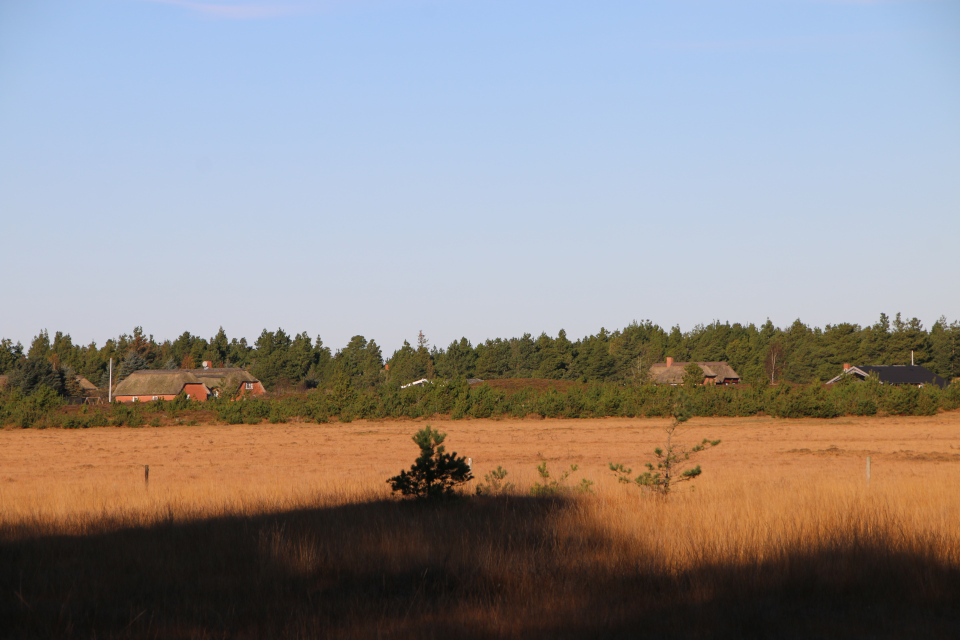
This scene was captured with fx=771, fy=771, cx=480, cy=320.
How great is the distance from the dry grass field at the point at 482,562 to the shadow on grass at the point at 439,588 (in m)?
0.02

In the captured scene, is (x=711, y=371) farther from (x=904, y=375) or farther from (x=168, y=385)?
(x=168, y=385)

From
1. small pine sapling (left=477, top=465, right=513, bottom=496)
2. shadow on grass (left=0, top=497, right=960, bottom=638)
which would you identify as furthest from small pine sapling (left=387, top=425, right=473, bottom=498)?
shadow on grass (left=0, top=497, right=960, bottom=638)

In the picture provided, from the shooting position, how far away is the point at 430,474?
12.3 metres

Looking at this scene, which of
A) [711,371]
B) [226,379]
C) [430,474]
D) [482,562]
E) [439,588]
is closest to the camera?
[439,588]

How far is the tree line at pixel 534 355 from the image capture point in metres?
115

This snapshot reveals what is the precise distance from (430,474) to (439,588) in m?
4.98

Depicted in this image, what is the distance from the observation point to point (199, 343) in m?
164

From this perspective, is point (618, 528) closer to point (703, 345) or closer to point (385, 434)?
point (385, 434)

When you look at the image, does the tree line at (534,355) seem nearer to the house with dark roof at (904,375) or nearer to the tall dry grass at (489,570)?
the house with dark roof at (904,375)

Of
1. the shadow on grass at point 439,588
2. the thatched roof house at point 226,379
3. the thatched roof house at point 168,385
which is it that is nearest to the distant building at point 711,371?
the thatched roof house at point 168,385

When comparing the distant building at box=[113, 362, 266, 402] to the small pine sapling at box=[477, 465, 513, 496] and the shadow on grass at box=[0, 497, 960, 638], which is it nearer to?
the small pine sapling at box=[477, 465, 513, 496]

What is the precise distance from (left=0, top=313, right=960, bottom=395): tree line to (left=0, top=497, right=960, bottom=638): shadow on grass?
3239 inches

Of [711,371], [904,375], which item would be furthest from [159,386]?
[904,375]

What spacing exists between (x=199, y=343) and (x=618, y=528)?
166 metres
